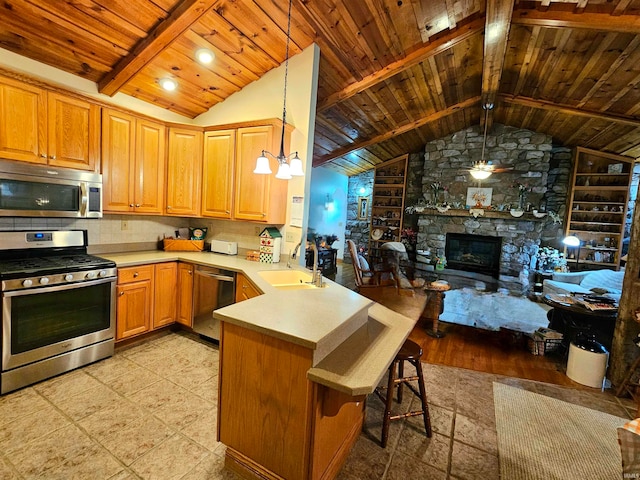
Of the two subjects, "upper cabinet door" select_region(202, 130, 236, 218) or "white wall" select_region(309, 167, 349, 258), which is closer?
"upper cabinet door" select_region(202, 130, 236, 218)

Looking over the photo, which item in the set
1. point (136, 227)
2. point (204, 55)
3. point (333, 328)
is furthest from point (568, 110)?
point (136, 227)

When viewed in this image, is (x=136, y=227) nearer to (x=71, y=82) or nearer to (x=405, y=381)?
(x=71, y=82)

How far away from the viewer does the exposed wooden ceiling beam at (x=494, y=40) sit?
2807 millimetres

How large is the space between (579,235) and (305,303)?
288 inches

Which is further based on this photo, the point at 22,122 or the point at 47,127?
the point at 47,127

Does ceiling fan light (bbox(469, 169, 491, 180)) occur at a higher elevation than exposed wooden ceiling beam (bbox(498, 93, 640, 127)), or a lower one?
lower

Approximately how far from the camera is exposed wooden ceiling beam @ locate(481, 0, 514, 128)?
2807 mm

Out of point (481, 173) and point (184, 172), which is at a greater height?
point (481, 173)

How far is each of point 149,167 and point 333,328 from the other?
9.42 feet

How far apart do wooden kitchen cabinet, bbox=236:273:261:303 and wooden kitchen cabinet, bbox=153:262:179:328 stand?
0.86m

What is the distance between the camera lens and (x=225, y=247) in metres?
3.53

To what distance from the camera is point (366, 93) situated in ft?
13.8

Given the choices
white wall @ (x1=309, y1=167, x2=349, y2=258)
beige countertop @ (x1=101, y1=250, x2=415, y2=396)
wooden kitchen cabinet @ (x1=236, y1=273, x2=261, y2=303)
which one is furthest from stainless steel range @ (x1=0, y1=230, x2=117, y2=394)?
white wall @ (x1=309, y1=167, x2=349, y2=258)

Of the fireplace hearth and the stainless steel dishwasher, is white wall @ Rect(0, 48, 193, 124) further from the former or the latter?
the fireplace hearth
